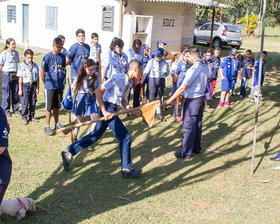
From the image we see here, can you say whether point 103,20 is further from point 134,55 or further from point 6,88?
point 6,88

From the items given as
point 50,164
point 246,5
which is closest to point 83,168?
point 50,164

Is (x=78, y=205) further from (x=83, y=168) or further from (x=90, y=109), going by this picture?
(x=90, y=109)

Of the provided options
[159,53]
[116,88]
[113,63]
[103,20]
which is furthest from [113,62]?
[103,20]

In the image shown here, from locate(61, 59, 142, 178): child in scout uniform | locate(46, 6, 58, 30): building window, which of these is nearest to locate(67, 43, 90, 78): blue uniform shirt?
locate(61, 59, 142, 178): child in scout uniform

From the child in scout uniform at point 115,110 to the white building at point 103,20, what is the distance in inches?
401

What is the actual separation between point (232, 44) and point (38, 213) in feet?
71.6

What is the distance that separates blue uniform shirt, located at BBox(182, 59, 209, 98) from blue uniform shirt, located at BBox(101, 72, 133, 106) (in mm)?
1119

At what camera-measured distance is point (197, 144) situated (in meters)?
6.45

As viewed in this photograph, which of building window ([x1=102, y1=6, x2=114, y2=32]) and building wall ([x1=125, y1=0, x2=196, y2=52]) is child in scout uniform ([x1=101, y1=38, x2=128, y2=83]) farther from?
building window ([x1=102, y1=6, x2=114, y2=32])

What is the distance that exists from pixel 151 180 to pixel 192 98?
1.63m

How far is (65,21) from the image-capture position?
1848 centimetres

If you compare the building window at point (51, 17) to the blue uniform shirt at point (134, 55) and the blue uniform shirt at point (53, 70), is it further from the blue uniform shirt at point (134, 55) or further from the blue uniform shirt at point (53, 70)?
the blue uniform shirt at point (53, 70)

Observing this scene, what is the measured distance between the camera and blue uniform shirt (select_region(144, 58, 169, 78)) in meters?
8.03

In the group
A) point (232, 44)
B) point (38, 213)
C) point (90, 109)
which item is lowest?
point (38, 213)
